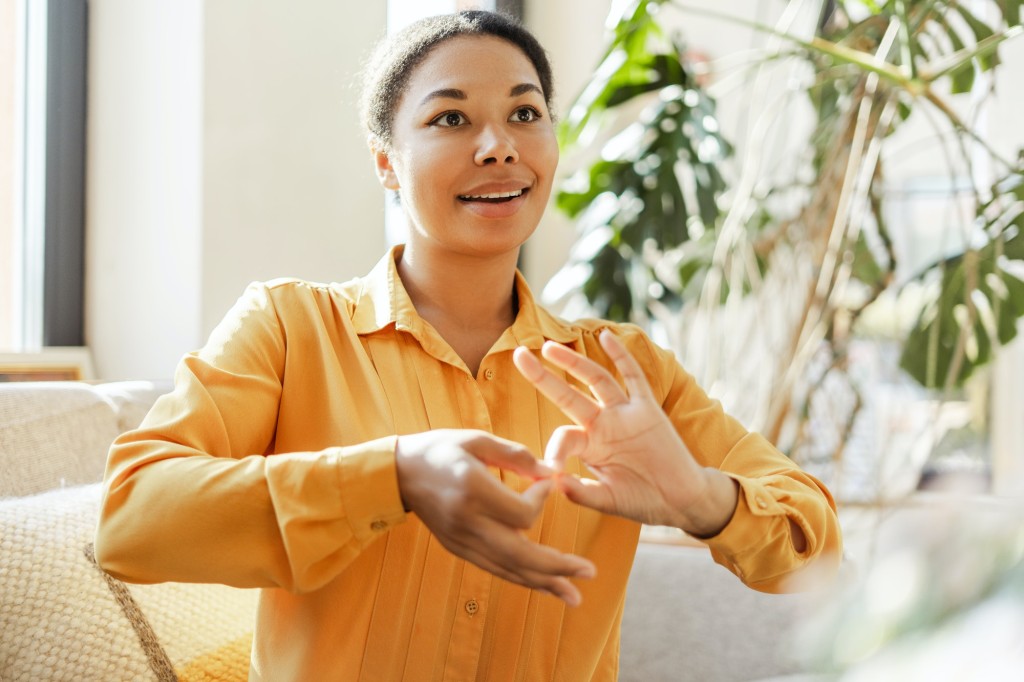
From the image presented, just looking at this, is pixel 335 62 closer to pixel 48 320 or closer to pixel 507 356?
pixel 48 320

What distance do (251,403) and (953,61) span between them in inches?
64.3

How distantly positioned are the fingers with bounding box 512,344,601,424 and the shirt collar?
1.05ft

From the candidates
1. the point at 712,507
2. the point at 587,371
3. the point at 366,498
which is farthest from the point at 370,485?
the point at 712,507

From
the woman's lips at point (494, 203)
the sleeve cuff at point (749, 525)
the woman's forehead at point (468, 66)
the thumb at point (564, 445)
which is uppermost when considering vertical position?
the woman's forehead at point (468, 66)

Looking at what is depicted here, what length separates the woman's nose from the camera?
118 cm

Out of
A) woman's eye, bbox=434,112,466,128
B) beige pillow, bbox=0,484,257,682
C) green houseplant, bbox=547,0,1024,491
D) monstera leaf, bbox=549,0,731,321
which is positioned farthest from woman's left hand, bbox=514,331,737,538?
monstera leaf, bbox=549,0,731,321

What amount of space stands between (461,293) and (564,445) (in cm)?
41

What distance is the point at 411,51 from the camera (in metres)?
1.25

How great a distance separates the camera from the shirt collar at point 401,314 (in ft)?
3.98

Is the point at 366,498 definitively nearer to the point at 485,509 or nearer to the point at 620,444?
the point at 485,509

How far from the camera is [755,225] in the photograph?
2766 mm

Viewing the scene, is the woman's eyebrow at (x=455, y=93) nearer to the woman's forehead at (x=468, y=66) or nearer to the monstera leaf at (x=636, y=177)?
the woman's forehead at (x=468, y=66)

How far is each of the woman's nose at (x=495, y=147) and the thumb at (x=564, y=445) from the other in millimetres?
389

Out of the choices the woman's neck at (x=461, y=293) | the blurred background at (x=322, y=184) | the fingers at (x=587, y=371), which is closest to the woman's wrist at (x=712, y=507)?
the fingers at (x=587, y=371)
